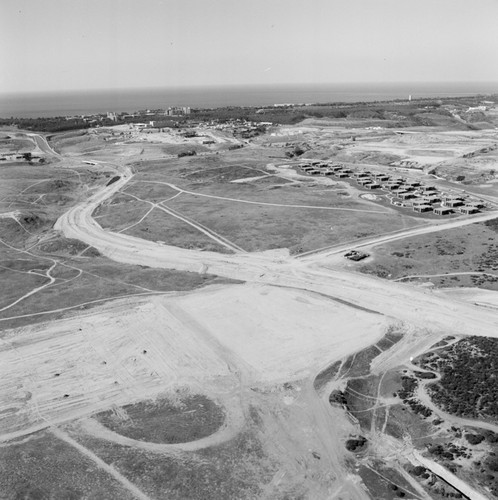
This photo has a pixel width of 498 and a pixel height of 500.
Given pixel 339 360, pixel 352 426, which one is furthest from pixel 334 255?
pixel 352 426

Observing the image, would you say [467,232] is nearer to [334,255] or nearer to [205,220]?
[334,255]

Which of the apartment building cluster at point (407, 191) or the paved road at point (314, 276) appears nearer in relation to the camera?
the paved road at point (314, 276)

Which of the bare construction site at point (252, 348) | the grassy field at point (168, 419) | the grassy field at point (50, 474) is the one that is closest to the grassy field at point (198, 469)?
the bare construction site at point (252, 348)

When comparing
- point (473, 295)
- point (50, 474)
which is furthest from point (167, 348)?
point (473, 295)

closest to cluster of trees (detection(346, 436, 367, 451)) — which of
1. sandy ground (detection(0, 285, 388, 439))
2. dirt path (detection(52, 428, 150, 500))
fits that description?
sandy ground (detection(0, 285, 388, 439))

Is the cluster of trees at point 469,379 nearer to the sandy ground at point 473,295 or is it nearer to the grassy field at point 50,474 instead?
the sandy ground at point 473,295

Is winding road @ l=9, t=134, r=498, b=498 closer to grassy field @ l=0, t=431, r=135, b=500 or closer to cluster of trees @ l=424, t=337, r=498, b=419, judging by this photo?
grassy field @ l=0, t=431, r=135, b=500
